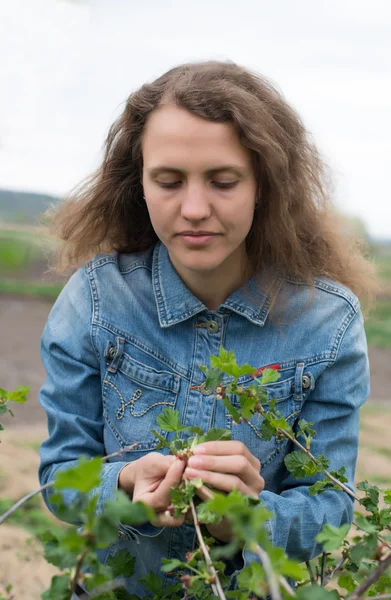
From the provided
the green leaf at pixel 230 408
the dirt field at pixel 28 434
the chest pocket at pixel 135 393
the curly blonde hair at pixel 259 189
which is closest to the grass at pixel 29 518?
the dirt field at pixel 28 434

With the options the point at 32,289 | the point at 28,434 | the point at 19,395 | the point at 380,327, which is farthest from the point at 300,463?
the point at 32,289

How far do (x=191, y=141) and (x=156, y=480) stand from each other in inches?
28.3

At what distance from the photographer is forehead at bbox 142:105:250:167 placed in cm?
155

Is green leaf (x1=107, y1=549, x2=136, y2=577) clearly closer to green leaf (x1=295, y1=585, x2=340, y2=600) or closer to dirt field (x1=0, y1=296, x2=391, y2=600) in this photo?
dirt field (x1=0, y1=296, x2=391, y2=600)

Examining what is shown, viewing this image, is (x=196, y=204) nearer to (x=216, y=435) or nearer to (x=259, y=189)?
(x=259, y=189)

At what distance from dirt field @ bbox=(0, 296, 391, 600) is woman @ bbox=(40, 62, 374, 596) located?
588 millimetres

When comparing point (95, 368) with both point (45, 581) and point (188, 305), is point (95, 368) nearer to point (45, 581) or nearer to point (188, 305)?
point (188, 305)

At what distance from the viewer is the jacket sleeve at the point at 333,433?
160 cm

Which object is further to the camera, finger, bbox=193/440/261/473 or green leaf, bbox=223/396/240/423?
finger, bbox=193/440/261/473

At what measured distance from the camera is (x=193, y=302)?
1.84 m

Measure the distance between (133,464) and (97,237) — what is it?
781 millimetres

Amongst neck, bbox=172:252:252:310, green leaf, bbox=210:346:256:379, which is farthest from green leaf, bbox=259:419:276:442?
neck, bbox=172:252:252:310

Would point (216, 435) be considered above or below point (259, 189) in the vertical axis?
below

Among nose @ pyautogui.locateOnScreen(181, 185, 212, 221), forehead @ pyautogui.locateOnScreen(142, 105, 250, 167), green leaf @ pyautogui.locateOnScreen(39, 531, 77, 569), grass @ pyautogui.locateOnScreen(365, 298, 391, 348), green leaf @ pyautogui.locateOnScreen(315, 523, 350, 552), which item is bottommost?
grass @ pyautogui.locateOnScreen(365, 298, 391, 348)
